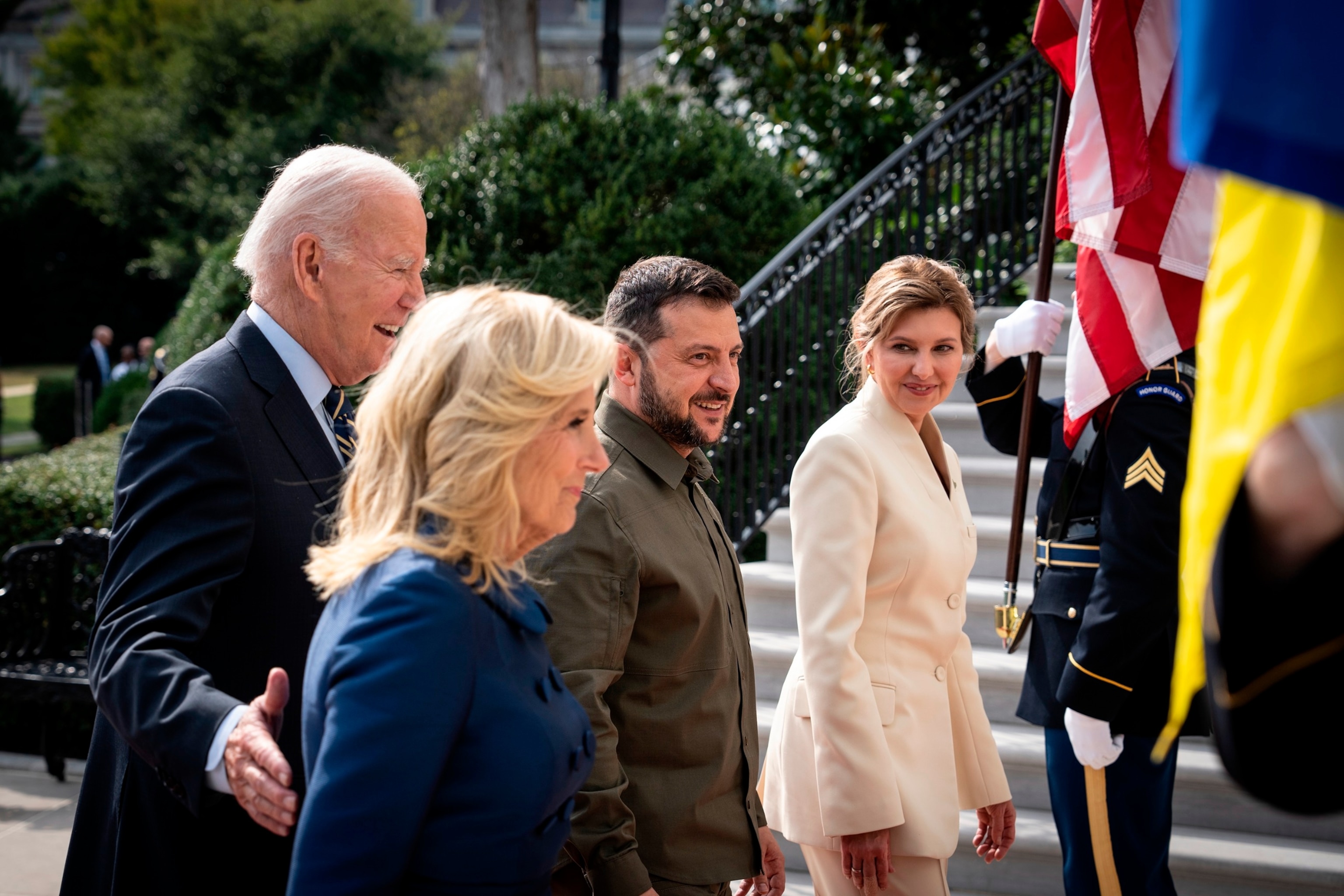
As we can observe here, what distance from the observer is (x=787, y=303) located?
6.25 meters

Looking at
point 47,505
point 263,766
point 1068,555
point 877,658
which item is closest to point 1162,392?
point 1068,555

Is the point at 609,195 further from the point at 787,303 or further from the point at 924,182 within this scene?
the point at 924,182

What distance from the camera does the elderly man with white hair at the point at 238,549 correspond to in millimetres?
1794

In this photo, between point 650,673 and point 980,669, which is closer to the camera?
point 650,673

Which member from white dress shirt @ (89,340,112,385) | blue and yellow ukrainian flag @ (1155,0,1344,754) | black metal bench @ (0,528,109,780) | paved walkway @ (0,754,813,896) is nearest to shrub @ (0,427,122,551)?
black metal bench @ (0,528,109,780)

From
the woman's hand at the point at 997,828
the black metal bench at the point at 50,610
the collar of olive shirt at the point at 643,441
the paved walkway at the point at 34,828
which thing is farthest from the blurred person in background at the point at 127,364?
the woman's hand at the point at 997,828

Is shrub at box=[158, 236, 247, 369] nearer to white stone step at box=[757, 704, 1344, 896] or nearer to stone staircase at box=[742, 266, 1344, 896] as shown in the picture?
stone staircase at box=[742, 266, 1344, 896]

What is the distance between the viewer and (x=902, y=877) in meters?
2.68

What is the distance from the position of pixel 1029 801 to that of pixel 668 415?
259 cm

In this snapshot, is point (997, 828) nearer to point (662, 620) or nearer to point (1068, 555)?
point (1068, 555)

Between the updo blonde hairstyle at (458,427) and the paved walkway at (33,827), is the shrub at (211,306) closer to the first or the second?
the paved walkway at (33,827)

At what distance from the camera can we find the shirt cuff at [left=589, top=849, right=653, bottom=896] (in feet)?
7.06

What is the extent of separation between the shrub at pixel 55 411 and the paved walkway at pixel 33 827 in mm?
17858

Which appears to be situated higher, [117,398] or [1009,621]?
[1009,621]
